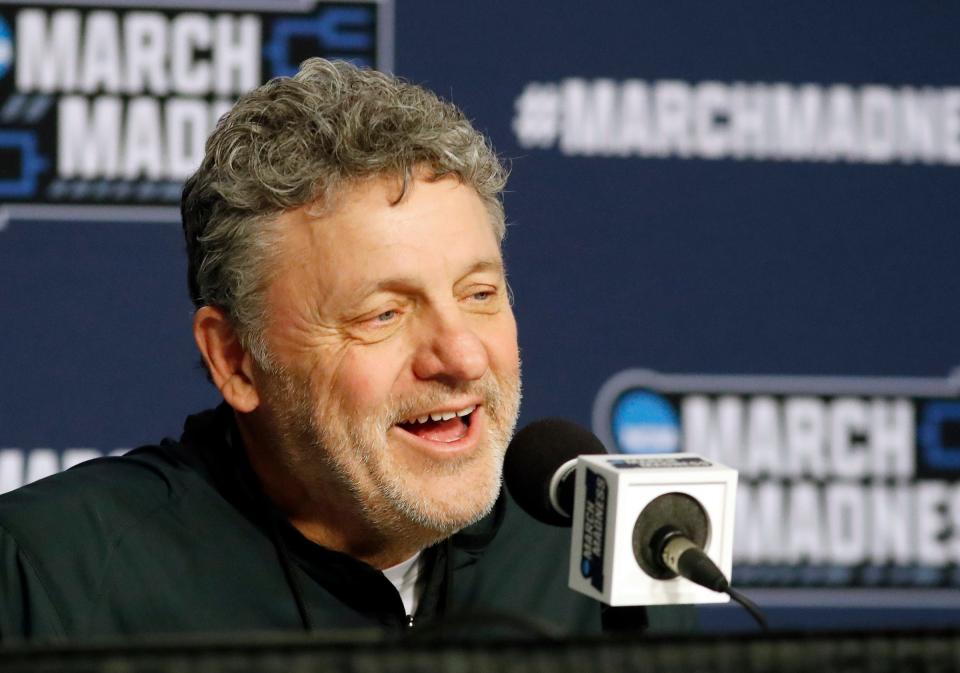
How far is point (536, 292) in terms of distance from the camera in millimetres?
2158

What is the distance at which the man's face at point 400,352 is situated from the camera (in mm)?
1297

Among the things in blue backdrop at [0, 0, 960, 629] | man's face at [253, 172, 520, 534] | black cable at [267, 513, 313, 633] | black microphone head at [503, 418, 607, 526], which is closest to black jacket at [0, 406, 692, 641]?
black cable at [267, 513, 313, 633]

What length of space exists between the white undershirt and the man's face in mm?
113

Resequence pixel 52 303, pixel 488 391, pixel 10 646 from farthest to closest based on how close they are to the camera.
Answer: pixel 52 303, pixel 488 391, pixel 10 646

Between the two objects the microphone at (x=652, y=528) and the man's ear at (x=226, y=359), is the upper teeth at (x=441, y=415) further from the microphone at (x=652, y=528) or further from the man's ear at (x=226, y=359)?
the microphone at (x=652, y=528)

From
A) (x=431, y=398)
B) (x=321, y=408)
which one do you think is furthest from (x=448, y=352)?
(x=321, y=408)

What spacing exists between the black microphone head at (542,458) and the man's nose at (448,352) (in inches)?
5.6

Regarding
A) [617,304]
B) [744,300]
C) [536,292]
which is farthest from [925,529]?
[536,292]

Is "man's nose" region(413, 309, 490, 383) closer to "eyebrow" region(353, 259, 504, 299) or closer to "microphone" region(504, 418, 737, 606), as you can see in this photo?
"eyebrow" region(353, 259, 504, 299)

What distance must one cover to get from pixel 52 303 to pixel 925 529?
160 centimetres

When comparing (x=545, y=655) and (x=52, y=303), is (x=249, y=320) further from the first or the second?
(x=545, y=655)

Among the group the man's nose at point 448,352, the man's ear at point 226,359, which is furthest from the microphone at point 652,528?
the man's ear at point 226,359

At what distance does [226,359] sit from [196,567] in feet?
0.82

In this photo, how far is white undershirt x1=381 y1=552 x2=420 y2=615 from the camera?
143 centimetres
